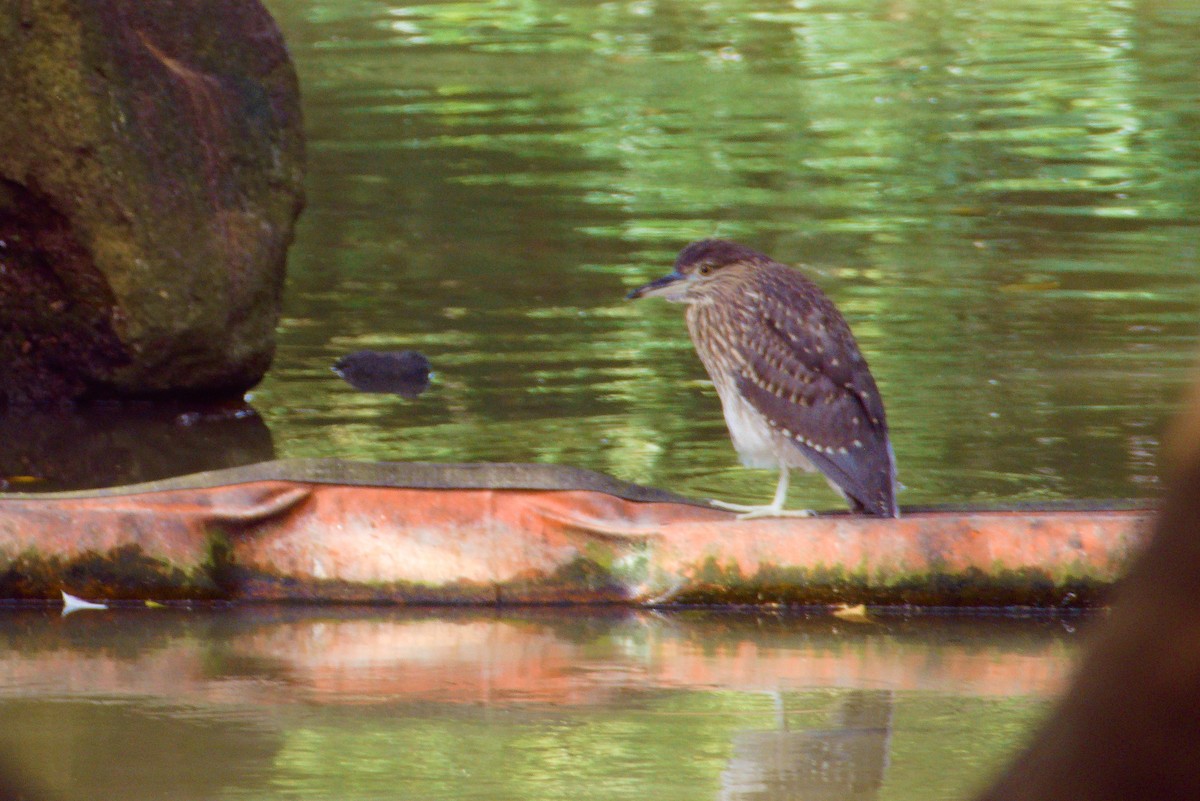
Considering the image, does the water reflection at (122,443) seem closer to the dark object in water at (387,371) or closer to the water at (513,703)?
the dark object in water at (387,371)

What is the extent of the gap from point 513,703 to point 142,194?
3.58m

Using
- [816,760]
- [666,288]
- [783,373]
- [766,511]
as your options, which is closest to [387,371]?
[666,288]

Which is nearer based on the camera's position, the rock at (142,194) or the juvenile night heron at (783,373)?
the juvenile night heron at (783,373)

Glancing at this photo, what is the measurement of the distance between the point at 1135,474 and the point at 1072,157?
6998 mm

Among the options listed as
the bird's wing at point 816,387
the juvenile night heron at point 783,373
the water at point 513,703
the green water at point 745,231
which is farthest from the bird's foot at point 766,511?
the green water at point 745,231

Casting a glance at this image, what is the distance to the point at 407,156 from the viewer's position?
13531 mm

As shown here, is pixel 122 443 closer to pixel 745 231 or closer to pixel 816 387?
pixel 816 387

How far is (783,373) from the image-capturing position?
577 centimetres

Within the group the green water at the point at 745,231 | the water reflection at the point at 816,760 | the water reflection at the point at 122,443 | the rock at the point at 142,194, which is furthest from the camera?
the green water at the point at 745,231

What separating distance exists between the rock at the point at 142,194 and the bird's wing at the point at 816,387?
2.61 m

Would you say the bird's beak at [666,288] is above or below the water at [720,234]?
above

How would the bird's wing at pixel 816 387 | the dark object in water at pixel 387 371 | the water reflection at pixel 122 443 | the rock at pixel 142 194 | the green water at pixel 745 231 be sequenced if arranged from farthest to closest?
the dark object in water at pixel 387 371
the green water at pixel 745 231
the rock at pixel 142 194
the water reflection at pixel 122 443
the bird's wing at pixel 816 387

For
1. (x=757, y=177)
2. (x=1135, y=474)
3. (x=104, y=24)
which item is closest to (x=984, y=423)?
(x=1135, y=474)

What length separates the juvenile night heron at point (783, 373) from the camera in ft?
18.3
